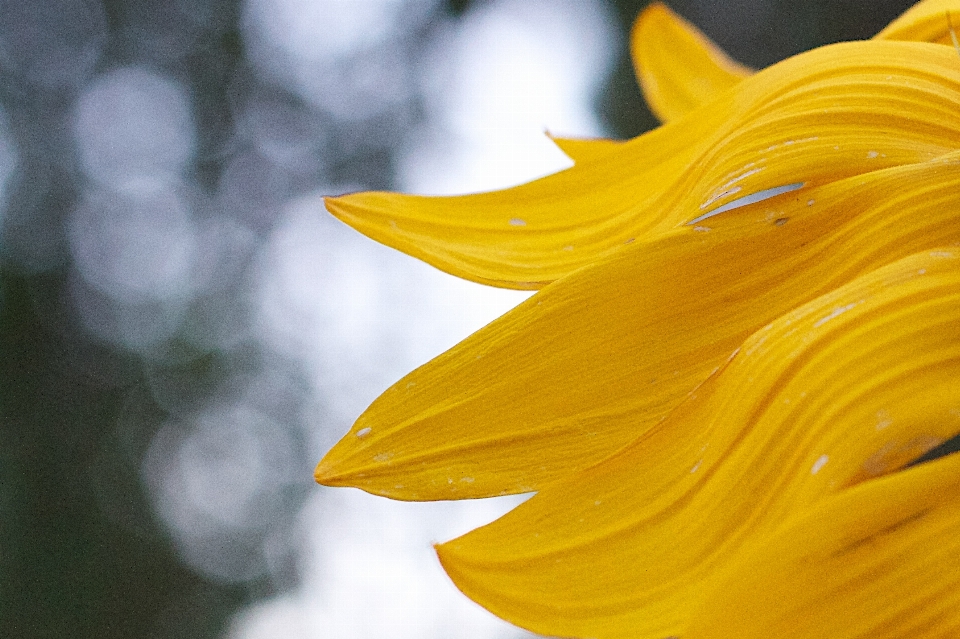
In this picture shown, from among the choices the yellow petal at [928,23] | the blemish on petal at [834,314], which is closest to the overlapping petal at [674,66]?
the yellow petal at [928,23]

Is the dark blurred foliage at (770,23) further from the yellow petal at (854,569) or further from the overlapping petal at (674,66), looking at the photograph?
the yellow petal at (854,569)

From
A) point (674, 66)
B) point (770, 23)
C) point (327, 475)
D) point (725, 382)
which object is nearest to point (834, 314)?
point (725, 382)

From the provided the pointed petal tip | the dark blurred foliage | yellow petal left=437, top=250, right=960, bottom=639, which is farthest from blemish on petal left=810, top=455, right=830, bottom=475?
the dark blurred foliage

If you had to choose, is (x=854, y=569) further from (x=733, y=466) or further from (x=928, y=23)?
(x=928, y=23)

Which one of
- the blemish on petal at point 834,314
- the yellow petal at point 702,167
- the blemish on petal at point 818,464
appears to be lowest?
the blemish on petal at point 818,464

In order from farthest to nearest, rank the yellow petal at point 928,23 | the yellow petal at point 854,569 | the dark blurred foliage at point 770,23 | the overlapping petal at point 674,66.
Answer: the dark blurred foliage at point 770,23 < the overlapping petal at point 674,66 < the yellow petal at point 928,23 < the yellow petal at point 854,569

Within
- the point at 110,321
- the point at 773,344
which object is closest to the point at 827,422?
the point at 773,344

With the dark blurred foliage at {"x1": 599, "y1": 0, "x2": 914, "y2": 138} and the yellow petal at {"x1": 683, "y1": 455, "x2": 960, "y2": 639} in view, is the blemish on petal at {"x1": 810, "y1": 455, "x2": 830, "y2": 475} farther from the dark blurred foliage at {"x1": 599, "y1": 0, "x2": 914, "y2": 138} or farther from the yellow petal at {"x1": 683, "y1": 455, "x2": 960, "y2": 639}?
the dark blurred foliage at {"x1": 599, "y1": 0, "x2": 914, "y2": 138}
